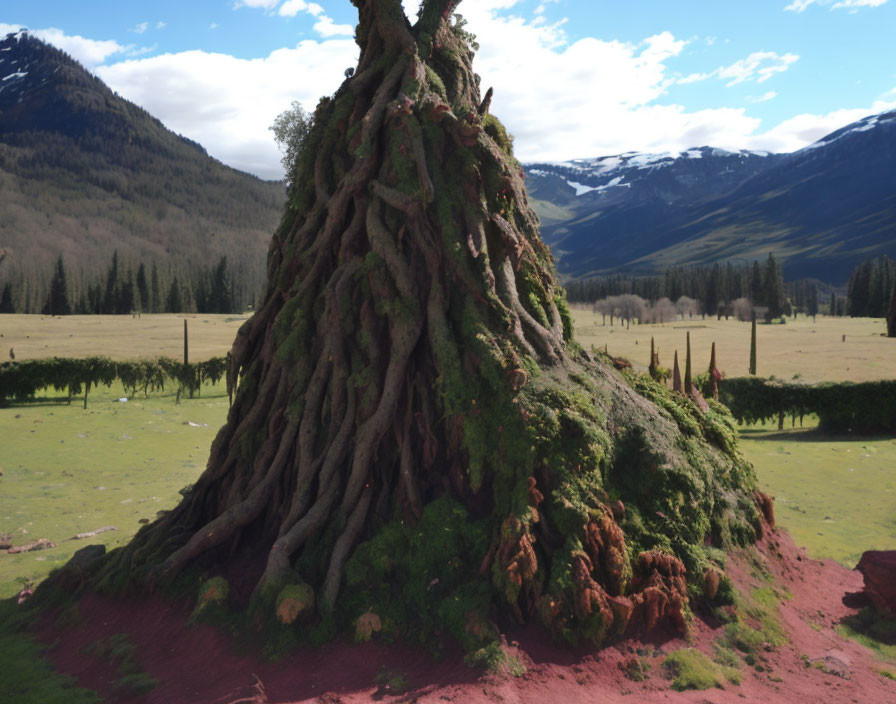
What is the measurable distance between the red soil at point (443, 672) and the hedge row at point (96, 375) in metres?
15.5

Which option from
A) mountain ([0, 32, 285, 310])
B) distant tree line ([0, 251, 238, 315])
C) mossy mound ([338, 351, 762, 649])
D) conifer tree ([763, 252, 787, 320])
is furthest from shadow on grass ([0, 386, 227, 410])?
mountain ([0, 32, 285, 310])

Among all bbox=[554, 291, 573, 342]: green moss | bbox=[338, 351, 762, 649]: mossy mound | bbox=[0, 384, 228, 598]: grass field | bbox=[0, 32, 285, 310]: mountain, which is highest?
bbox=[0, 32, 285, 310]: mountain

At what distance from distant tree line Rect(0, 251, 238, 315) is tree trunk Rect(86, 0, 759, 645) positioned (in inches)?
3499

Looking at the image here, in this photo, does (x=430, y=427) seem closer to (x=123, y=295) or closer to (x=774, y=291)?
(x=123, y=295)

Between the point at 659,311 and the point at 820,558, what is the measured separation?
113m

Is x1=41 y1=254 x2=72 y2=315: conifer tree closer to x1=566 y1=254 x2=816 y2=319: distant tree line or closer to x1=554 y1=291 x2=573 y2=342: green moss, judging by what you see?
x1=554 y1=291 x2=573 y2=342: green moss

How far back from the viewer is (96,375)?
23.6 m

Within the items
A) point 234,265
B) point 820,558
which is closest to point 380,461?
point 820,558

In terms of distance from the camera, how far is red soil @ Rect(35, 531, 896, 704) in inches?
191

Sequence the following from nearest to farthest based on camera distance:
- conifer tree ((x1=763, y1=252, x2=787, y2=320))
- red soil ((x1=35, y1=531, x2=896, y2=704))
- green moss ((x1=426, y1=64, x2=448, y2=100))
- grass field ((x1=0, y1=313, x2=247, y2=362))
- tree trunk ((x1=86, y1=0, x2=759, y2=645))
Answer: red soil ((x1=35, y1=531, x2=896, y2=704)), tree trunk ((x1=86, y1=0, x2=759, y2=645)), green moss ((x1=426, y1=64, x2=448, y2=100)), grass field ((x1=0, y1=313, x2=247, y2=362)), conifer tree ((x1=763, y1=252, x2=787, y2=320))

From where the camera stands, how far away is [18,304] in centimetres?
9738

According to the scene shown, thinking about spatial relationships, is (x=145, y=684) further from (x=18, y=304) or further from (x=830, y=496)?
(x=18, y=304)

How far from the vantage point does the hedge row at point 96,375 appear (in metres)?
22.3

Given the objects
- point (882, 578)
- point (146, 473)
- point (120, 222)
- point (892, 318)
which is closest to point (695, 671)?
point (882, 578)
